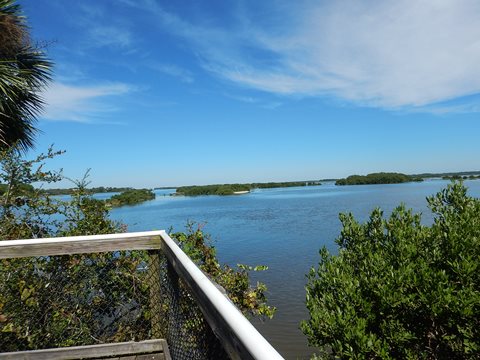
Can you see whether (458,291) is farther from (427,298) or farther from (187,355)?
(187,355)

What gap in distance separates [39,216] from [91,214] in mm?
608

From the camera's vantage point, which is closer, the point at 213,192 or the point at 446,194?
the point at 446,194

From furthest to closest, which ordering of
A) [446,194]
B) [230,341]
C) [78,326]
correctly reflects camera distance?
[446,194]
[78,326]
[230,341]

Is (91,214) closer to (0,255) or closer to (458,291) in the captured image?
(0,255)

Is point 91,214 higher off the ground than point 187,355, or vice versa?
point 91,214

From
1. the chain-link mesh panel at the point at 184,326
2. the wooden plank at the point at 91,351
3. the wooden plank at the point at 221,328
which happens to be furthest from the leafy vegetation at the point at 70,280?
the wooden plank at the point at 221,328

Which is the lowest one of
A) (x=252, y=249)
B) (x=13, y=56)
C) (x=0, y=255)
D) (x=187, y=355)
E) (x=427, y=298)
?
(x=252, y=249)

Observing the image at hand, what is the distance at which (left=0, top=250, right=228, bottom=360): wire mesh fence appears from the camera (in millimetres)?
2908

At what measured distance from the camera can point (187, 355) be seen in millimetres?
2113

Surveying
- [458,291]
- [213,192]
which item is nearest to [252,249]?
[458,291]

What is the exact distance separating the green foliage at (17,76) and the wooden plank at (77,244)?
13.7ft

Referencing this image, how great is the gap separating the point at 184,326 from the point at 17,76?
6128 mm

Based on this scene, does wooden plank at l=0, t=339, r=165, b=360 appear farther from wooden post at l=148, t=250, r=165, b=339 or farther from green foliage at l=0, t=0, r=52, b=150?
green foliage at l=0, t=0, r=52, b=150

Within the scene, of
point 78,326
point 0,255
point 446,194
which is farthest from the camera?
point 446,194
